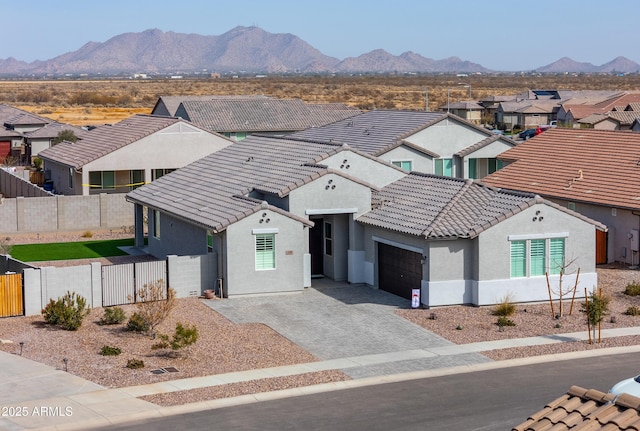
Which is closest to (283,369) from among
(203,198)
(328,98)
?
(203,198)

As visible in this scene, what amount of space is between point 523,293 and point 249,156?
13.1m

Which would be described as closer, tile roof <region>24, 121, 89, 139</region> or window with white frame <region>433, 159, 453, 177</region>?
window with white frame <region>433, 159, 453, 177</region>

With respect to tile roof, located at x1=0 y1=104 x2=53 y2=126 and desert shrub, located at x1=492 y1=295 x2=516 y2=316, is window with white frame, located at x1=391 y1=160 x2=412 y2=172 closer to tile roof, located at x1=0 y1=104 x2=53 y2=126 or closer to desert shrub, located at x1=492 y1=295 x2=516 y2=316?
desert shrub, located at x1=492 y1=295 x2=516 y2=316

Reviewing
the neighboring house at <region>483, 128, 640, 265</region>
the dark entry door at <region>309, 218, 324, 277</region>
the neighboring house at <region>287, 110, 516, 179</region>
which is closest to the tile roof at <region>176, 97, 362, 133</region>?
the neighboring house at <region>287, 110, 516, 179</region>

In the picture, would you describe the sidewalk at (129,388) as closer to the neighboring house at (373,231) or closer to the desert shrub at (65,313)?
the desert shrub at (65,313)

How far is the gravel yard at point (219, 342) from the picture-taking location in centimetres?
2356

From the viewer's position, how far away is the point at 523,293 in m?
31.5

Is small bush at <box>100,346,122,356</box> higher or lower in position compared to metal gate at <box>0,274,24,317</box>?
lower

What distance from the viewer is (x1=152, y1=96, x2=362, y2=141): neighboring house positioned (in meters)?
68.2

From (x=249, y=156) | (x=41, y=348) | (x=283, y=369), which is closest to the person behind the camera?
(x=283, y=369)

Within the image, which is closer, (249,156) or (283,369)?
(283,369)

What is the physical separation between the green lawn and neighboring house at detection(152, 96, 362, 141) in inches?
897

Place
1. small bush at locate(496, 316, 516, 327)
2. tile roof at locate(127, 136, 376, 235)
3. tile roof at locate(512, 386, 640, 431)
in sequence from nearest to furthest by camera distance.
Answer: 1. tile roof at locate(512, 386, 640, 431)
2. small bush at locate(496, 316, 516, 327)
3. tile roof at locate(127, 136, 376, 235)

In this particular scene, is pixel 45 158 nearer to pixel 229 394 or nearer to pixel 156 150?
pixel 156 150
